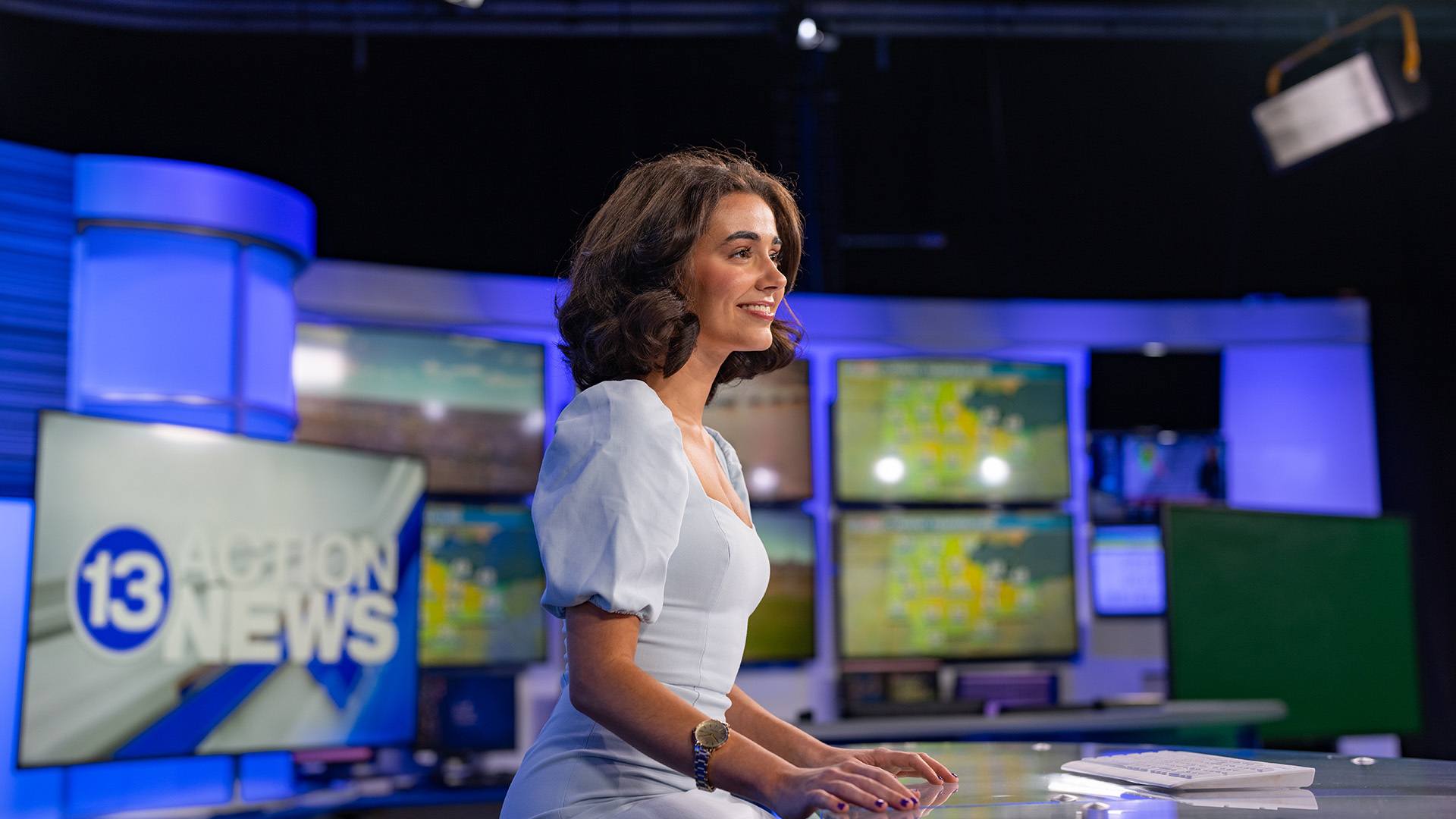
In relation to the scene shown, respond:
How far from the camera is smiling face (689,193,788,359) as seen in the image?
5.11ft

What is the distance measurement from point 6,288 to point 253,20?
2759 mm

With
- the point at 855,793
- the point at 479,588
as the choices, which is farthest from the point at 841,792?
the point at 479,588

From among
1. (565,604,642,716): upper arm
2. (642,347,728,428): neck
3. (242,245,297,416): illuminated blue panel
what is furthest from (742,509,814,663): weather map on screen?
(565,604,642,716): upper arm

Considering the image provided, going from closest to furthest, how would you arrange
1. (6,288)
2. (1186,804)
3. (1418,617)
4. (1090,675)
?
1. (1186,804)
2. (6,288)
3. (1090,675)
4. (1418,617)

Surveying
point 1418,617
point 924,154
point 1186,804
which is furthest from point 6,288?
point 1418,617

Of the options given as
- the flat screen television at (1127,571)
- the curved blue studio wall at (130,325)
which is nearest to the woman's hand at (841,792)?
the curved blue studio wall at (130,325)

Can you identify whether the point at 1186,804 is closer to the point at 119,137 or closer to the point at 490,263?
the point at 490,263

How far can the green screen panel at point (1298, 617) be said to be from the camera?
413 cm

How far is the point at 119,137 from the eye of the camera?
5.13m

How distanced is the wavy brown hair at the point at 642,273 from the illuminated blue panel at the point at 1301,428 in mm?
4308

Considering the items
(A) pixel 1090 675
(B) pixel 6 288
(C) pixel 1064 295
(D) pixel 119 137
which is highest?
(D) pixel 119 137

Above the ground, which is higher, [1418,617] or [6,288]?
[6,288]

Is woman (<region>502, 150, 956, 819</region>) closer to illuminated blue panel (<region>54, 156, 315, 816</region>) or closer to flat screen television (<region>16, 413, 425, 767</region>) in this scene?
flat screen television (<region>16, 413, 425, 767</region>)

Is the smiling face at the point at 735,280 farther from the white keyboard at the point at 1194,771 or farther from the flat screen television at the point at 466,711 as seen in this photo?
the flat screen television at the point at 466,711
